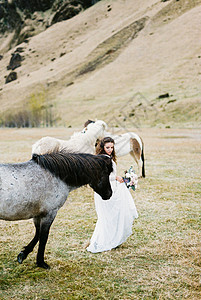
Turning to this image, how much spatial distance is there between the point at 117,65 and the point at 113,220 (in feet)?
238

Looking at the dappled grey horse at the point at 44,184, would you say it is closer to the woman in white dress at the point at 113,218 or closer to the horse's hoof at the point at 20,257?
the horse's hoof at the point at 20,257

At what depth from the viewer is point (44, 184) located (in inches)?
140

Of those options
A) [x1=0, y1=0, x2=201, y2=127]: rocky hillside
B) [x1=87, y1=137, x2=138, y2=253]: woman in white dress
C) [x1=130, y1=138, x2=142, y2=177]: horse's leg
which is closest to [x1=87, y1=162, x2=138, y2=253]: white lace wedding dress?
[x1=87, y1=137, x2=138, y2=253]: woman in white dress

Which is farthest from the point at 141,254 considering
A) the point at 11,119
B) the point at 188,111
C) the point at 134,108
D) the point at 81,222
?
the point at 11,119

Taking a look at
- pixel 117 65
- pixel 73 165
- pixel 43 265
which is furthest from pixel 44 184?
pixel 117 65

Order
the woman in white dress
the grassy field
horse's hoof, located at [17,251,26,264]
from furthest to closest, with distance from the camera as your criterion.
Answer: the woman in white dress → horse's hoof, located at [17,251,26,264] → the grassy field

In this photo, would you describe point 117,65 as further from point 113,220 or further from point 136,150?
point 113,220

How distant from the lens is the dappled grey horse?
3.31m

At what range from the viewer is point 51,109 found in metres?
66.5

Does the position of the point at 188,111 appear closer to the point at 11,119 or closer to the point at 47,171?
the point at 47,171

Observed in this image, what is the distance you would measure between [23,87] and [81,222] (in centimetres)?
8816

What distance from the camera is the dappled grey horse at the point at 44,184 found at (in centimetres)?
331

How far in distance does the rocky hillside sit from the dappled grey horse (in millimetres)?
34084

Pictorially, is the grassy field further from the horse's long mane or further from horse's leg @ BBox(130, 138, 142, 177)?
horse's leg @ BBox(130, 138, 142, 177)
